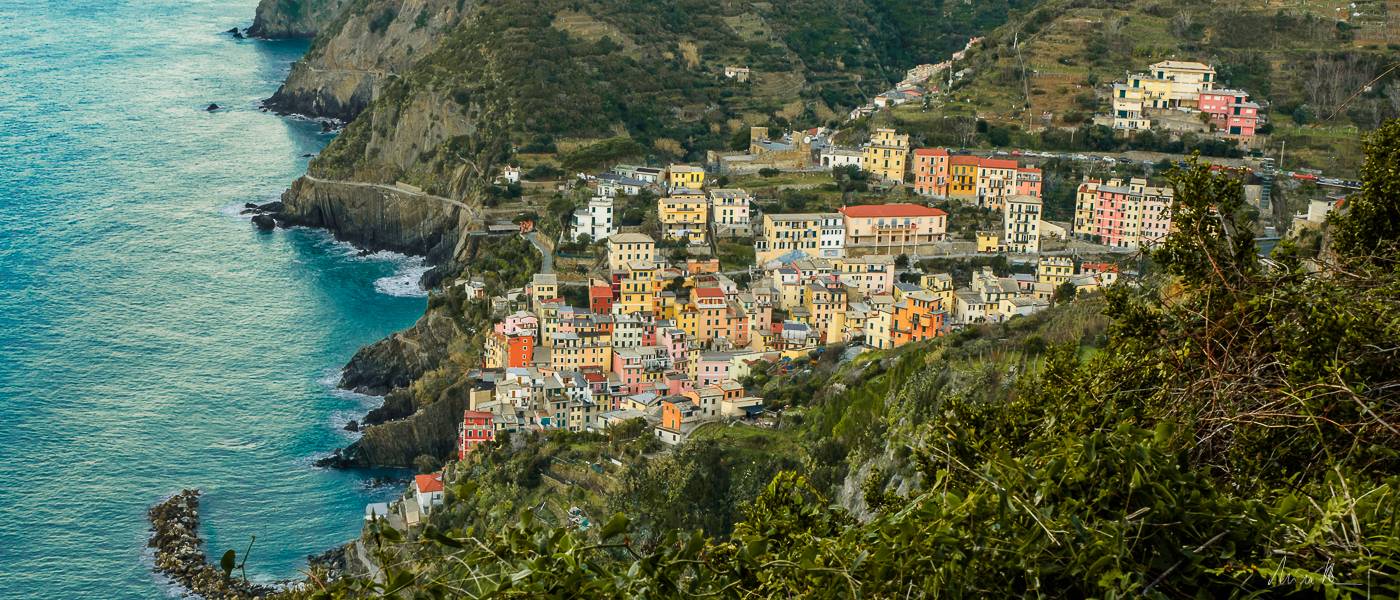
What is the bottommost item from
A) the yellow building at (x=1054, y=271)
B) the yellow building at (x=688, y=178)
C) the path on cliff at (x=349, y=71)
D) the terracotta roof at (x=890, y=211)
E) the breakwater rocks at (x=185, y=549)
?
the breakwater rocks at (x=185, y=549)

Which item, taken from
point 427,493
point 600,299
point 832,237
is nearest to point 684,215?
point 832,237

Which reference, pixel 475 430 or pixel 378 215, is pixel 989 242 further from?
pixel 378 215

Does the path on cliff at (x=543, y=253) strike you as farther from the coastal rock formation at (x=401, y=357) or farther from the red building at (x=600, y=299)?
the red building at (x=600, y=299)

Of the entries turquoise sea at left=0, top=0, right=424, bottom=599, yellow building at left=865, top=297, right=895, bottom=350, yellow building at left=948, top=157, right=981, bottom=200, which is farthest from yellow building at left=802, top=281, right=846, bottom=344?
turquoise sea at left=0, top=0, right=424, bottom=599

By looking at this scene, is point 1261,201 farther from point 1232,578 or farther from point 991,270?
point 1232,578

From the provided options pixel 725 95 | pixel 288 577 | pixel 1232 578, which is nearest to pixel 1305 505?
pixel 1232 578

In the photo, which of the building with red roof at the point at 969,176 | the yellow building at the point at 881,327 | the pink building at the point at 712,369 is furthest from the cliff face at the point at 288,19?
the yellow building at the point at 881,327
